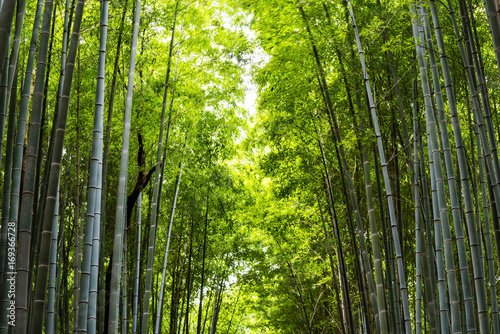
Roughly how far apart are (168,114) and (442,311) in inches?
178

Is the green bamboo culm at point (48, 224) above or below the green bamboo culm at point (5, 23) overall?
below

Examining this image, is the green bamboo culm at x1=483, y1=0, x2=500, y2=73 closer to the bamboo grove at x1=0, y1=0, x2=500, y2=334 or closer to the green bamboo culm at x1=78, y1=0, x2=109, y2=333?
the bamboo grove at x1=0, y1=0, x2=500, y2=334

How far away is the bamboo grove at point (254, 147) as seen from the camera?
2895mm

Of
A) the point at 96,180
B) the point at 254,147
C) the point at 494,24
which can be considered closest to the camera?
the point at 494,24

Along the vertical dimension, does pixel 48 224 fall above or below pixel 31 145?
below

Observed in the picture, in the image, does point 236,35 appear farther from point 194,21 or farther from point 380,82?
point 380,82

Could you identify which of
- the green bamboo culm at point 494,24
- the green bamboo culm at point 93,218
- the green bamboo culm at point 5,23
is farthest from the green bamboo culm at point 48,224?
the green bamboo culm at point 494,24

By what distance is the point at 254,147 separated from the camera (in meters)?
7.52

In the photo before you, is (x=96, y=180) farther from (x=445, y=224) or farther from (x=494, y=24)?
(x=494, y=24)

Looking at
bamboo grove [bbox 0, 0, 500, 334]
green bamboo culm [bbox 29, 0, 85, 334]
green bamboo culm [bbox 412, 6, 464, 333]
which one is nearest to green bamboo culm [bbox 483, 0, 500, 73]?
bamboo grove [bbox 0, 0, 500, 334]

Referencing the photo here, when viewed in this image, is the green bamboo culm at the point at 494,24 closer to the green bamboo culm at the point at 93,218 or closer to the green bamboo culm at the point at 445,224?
the green bamboo culm at the point at 445,224

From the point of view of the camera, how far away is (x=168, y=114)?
653 centimetres

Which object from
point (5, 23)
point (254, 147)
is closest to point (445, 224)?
point (5, 23)

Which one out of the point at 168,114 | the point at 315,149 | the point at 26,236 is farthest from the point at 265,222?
the point at 26,236
